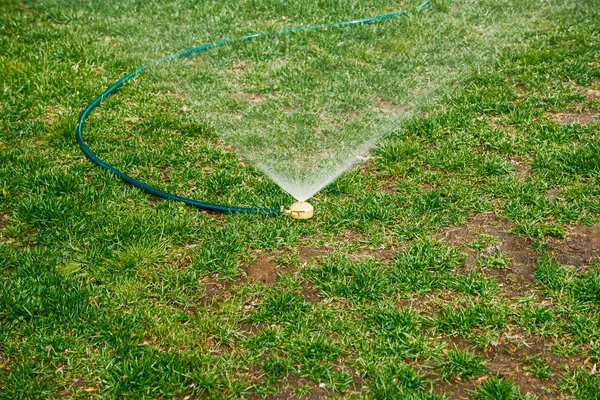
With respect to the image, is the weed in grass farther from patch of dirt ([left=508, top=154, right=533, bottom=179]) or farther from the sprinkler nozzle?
patch of dirt ([left=508, top=154, right=533, bottom=179])

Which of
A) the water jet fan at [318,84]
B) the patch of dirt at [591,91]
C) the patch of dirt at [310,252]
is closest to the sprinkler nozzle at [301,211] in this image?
the water jet fan at [318,84]

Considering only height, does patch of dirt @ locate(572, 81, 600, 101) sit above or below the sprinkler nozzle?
above

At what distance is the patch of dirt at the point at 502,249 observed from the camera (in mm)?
3965

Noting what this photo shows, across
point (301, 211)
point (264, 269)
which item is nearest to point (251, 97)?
point (301, 211)

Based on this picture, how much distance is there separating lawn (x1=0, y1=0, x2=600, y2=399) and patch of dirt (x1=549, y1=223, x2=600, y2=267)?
14 millimetres

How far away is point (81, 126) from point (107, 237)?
5.50 feet

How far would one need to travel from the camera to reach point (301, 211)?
14.7 ft

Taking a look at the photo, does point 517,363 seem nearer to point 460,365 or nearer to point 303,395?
point 460,365

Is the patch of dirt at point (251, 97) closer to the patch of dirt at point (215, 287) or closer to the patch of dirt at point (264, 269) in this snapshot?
the patch of dirt at point (264, 269)

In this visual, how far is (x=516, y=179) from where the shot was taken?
489cm

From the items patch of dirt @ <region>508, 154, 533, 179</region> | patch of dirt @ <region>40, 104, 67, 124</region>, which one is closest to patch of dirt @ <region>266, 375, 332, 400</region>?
patch of dirt @ <region>508, 154, 533, 179</region>

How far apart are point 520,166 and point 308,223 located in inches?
69.1

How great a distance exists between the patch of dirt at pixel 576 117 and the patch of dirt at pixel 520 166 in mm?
748

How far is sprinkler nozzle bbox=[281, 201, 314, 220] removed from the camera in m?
4.49
